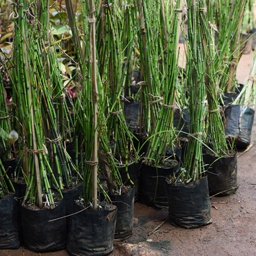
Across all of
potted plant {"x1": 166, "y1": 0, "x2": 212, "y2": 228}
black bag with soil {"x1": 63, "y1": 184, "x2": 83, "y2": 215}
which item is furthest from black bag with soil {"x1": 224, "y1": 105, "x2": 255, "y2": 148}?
black bag with soil {"x1": 63, "y1": 184, "x2": 83, "y2": 215}

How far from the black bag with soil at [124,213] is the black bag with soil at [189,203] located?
0.79 ft

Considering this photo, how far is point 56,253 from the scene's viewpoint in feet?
4.77

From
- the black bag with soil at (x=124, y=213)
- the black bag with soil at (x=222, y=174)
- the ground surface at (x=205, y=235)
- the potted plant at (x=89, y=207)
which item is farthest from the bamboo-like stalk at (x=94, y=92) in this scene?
the black bag with soil at (x=222, y=174)

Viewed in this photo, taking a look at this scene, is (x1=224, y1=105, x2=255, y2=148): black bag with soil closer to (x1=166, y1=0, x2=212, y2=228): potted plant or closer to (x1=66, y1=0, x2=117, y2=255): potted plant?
(x1=166, y1=0, x2=212, y2=228): potted plant

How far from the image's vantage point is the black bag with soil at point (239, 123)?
→ 99.6 inches

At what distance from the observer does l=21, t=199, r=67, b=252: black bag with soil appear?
1394 millimetres

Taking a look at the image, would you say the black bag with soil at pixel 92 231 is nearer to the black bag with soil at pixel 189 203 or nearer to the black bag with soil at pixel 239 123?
the black bag with soil at pixel 189 203

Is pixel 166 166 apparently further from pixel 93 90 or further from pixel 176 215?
pixel 93 90

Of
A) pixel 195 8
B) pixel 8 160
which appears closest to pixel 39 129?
pixel 8 160

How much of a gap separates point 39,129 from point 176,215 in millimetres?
827

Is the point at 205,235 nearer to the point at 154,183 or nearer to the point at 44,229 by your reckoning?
the point at 154,183

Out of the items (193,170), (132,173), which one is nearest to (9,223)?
(132,173)

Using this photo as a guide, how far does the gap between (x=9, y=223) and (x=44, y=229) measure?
0.17 meters

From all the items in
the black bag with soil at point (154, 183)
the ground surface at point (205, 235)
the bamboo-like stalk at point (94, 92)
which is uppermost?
the bamboo-like stalk at point (94, 92)
